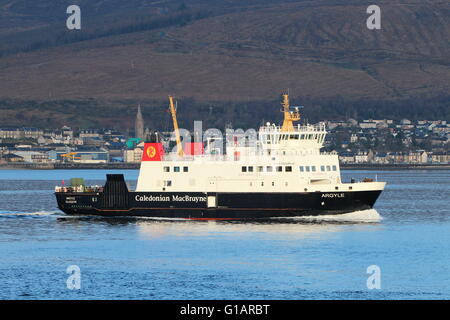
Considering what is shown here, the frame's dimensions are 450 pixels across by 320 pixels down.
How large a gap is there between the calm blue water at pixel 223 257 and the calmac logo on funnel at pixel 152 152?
397 centimetres

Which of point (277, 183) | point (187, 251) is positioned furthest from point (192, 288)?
point (277, 183)

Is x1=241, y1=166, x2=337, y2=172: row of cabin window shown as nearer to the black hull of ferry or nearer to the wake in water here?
the black hull of ferry

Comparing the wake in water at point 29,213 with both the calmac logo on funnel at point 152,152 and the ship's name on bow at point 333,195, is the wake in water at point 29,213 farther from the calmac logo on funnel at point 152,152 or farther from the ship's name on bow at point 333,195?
the ship's name on bow at point 333,195

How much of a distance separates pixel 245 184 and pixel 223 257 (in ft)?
46.4

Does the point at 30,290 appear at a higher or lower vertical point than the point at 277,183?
lower

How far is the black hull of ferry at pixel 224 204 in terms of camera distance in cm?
6450

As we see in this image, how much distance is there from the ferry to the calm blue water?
1017 mm

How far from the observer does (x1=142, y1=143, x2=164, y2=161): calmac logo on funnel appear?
6694 cm

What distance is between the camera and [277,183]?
64438 mm

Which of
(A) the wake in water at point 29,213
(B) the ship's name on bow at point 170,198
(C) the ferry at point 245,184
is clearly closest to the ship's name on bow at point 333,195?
(C) the ferry at point 245,184

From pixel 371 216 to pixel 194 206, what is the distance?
11414 millimetres

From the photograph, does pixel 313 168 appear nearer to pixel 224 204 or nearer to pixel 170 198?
pixel 224 204

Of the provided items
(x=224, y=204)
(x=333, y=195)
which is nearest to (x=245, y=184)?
(x=224, y=204)

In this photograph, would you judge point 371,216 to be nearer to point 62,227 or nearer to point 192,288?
point 62,227
